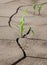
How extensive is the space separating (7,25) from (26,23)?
0.19 metres

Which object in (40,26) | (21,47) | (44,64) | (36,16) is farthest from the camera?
(36,16)

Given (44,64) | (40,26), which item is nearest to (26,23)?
(40,26)

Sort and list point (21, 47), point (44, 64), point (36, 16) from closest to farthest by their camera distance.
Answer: point (44, 64) < point (21, 47) < point (36, 16)

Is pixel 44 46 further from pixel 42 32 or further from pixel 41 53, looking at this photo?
pixel 42 32

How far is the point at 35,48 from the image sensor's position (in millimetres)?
1771

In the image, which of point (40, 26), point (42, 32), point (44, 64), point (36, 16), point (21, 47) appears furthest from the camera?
point (36, 16)

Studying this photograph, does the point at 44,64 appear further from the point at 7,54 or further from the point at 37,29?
the point at 37,29

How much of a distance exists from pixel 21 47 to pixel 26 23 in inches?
20.8

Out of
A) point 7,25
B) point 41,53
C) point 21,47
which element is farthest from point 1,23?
point 41,53

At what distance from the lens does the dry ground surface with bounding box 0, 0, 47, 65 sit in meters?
1.65

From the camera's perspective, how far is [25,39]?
192cm

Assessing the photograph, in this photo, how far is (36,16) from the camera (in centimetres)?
250

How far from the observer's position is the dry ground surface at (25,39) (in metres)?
1.65

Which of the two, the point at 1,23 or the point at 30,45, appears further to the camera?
the point at 1,23
